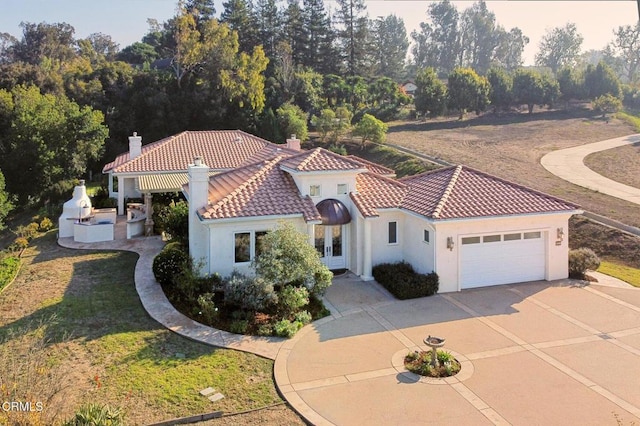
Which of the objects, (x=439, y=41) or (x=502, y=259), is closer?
(x=502, y=259)

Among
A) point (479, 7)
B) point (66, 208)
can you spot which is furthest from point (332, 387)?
point (479, 7)

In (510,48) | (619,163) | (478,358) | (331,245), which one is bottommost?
(478,358)

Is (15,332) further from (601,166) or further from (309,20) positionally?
(309,20)

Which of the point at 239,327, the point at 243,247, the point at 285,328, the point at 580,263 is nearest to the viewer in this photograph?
the point at 285,328

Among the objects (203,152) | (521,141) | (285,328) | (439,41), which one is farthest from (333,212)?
(439,41)

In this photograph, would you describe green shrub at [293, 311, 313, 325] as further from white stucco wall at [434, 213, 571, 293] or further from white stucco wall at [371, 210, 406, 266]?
white stucco wall at [434, 213, 571, 293]

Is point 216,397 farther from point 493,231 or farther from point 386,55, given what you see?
point 386,55
